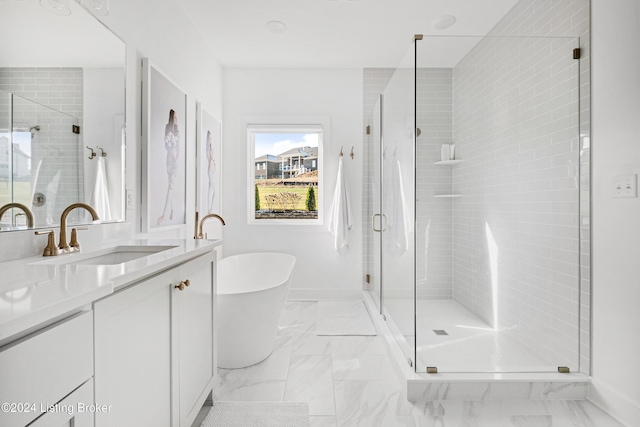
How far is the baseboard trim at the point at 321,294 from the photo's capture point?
3639 millimetres

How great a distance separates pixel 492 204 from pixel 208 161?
2413 millimetres

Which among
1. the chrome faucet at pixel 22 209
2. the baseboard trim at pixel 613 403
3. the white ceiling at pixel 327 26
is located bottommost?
the baseboard trim at pixel 613 403

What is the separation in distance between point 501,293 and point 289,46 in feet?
8.96

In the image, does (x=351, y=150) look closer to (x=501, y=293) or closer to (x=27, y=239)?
(x=501, y=293)

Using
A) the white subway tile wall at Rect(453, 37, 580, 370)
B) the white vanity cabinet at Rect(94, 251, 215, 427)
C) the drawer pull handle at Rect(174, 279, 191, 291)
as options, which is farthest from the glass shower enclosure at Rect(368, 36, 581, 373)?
the drawer pull handle at Rect(174, 279, 191, 291)

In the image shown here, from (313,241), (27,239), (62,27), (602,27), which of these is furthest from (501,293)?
(62,27)

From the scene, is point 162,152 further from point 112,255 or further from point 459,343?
point 459,343

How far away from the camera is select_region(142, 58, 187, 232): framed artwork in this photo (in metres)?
1.95

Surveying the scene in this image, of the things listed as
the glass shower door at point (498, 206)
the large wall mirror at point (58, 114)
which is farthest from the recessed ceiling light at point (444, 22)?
the large wall mirror at point (58, 114)

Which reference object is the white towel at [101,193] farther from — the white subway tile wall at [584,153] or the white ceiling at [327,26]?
the white subway tile wall at [584,153]

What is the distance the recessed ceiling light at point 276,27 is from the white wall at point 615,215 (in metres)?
2.09

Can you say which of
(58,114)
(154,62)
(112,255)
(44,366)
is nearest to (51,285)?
(44,366)

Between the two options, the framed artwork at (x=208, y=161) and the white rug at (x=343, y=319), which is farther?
the framed artwork at (x=208, y=161)

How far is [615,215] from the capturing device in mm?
1634
